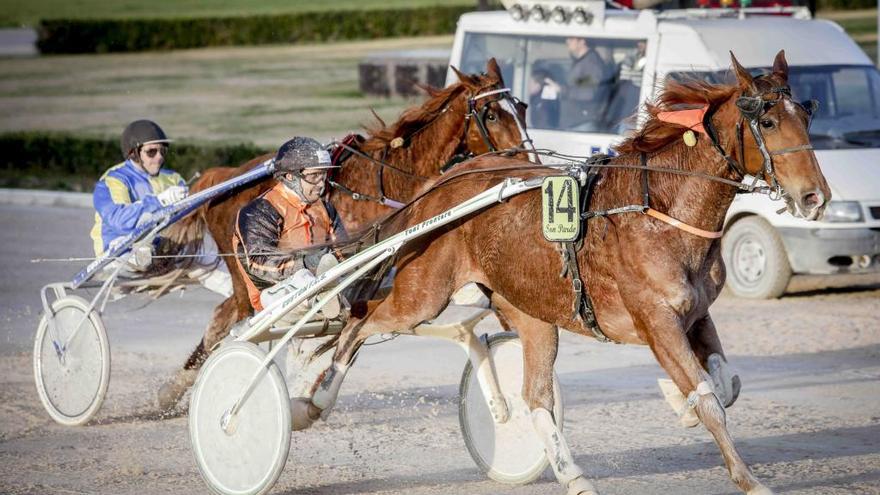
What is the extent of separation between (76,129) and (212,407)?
18.6m

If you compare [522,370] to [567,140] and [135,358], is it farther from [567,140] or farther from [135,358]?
[567,140]

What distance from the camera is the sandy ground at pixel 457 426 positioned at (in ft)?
21.3

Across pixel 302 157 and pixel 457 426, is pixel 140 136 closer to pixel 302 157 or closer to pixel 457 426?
pixel 302 157

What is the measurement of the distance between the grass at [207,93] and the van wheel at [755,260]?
9.34 metres

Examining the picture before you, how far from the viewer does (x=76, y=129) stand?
23984 mm

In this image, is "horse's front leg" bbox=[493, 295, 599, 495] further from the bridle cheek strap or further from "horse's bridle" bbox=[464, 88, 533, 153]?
"horse's bridle" bbox=[464, 88, 533, 153]

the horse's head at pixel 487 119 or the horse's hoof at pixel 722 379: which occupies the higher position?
the horse's head at pixel 487 119

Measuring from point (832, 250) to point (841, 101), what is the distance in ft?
5.55

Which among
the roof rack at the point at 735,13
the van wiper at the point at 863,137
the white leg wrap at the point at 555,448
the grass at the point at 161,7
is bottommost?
the grass at the point at 161,7

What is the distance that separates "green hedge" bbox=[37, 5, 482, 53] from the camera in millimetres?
39656

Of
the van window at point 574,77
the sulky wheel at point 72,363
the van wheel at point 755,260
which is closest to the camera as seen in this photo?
the sulky wheel at point 72,363

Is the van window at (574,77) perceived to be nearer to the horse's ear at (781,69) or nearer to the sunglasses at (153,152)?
the sunglasses at (153,152)

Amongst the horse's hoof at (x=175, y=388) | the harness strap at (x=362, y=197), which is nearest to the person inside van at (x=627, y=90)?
the harness strap at (x=362, y=197)

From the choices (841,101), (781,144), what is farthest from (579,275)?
(841,101)
